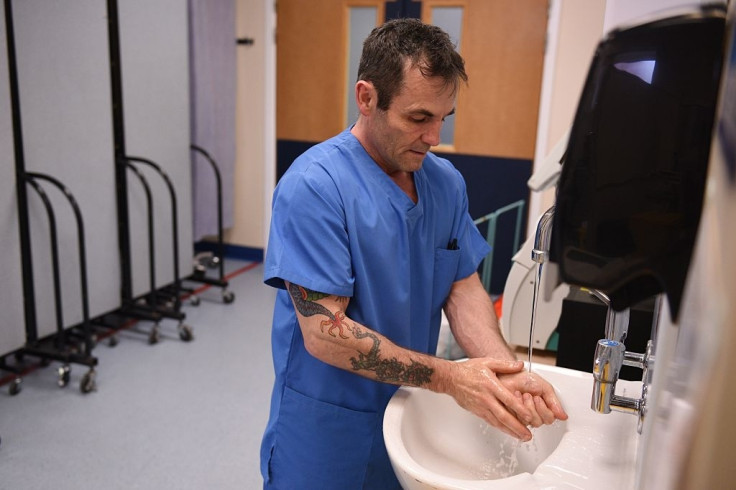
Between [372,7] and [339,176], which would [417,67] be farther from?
[372,7]

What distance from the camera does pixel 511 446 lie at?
1.14 meters

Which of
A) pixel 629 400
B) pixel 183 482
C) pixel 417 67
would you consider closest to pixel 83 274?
pixel 183 482

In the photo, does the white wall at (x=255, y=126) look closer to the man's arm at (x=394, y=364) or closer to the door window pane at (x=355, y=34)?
the door window pane at (x=355, y=34)

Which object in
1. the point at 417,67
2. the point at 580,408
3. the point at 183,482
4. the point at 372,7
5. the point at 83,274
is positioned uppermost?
the point at 372,7

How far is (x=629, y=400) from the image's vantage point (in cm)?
84

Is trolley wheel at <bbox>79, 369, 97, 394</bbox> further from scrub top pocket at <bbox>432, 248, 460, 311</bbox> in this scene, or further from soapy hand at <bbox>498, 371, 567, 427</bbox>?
soapy hand at <bbox>498, 371, 567, 427</bbox>

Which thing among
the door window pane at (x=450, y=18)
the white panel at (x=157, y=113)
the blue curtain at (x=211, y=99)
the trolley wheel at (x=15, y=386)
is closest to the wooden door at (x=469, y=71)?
the door window pane at (x=450, y=18)

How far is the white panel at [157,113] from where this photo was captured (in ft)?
10.1

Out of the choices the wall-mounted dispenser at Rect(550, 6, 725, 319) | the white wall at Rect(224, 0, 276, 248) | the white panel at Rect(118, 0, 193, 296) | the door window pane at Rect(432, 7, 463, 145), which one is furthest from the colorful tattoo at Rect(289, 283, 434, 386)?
the white wall at Rect(224, 0, 276, 248)

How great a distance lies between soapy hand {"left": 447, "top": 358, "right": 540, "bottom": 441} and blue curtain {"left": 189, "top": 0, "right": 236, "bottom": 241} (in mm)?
3261

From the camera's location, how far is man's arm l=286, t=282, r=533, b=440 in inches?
39.6

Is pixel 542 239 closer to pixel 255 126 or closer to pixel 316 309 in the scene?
pixel 316 309

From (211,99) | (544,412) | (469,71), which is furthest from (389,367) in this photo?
(211,99)

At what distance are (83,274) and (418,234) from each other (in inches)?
78.7
